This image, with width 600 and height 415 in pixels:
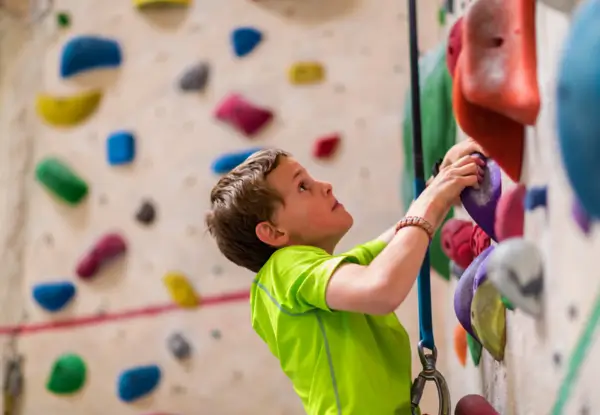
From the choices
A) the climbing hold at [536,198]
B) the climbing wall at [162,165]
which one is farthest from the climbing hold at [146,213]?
the climbing hold at [536,198]

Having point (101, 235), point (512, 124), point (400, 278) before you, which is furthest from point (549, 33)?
point (101, 235)

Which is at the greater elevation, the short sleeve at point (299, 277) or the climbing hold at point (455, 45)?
the climbing hold at point (455, 45)

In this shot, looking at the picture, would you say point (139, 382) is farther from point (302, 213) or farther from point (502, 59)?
point (502, 59)

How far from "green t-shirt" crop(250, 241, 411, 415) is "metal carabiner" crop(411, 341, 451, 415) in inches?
1.2

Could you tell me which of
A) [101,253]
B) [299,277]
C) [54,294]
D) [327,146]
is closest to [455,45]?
[299,277]

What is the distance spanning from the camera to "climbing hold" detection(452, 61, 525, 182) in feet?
2.56

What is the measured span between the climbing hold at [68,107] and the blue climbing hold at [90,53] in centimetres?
8

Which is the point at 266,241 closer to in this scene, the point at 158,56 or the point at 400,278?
the point at 400,278

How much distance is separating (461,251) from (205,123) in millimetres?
883

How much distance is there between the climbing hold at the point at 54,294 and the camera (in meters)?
1.80

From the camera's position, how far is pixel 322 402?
0.91 meters

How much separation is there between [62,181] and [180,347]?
544 mm

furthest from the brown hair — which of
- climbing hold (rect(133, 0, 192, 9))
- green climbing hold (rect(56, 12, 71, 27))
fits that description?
green climbing hold (rect(56, 12, 71, 27))

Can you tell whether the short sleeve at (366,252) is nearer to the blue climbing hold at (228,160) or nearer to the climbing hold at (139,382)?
the blue climbing hold at (228,160)
